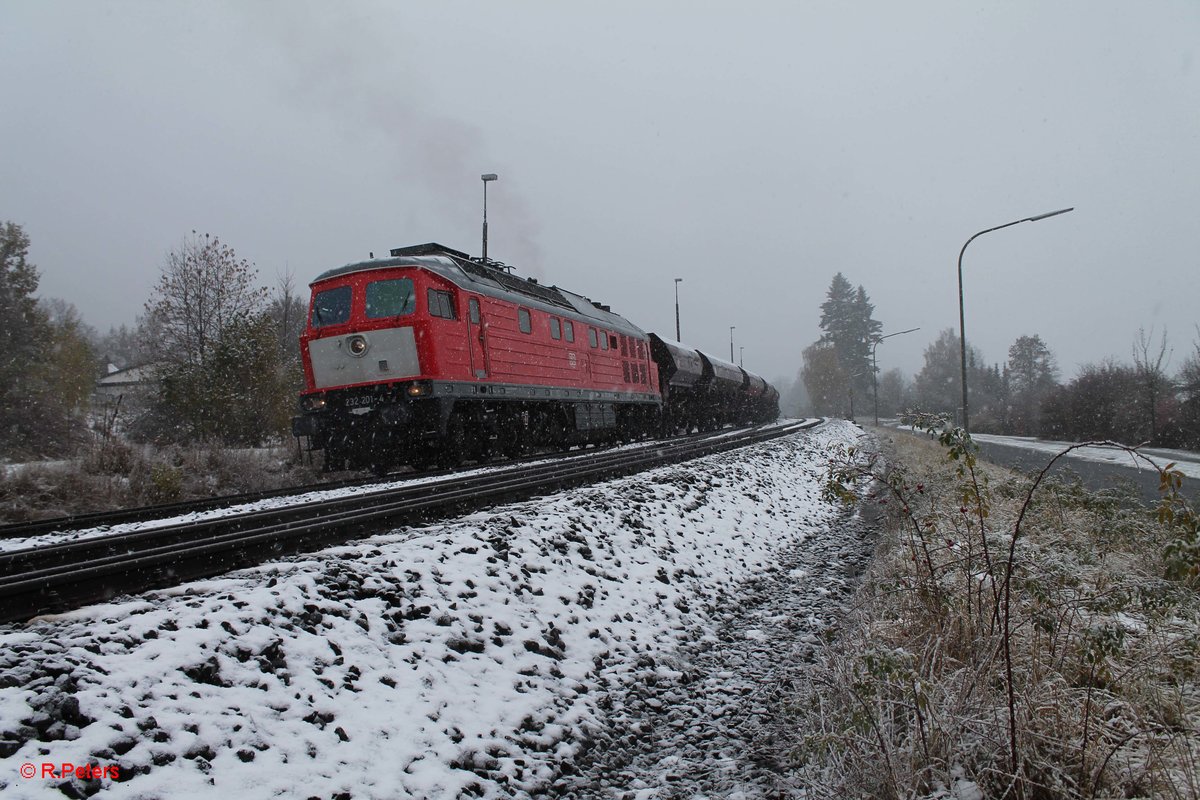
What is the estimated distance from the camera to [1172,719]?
3.02 m

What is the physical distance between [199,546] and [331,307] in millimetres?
7168

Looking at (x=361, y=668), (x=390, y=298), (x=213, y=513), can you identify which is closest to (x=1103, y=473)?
(x=390, y=298)

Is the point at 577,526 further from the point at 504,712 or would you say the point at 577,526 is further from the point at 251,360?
the point at 251,360

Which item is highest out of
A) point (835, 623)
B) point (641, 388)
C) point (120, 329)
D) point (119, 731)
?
point (120, 329)

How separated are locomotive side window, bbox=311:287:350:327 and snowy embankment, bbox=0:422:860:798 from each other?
6.66m

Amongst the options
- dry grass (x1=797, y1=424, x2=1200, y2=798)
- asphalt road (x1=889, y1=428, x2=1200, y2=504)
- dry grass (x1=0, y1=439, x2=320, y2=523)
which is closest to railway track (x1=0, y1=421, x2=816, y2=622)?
dry grass (x1=797, y1=424, x2=1200, y2=798)

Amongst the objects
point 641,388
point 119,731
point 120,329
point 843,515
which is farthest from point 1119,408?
point 120,329

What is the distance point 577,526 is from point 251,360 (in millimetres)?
15762

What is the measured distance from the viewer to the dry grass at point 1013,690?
2.59 meters

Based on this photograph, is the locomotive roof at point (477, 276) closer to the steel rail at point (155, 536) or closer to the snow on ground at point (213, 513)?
the snow on ground at point (213, 513)

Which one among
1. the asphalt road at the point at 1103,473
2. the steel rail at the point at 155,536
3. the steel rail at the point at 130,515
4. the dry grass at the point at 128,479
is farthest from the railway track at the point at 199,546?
the asphalt road at the point at 1103,473

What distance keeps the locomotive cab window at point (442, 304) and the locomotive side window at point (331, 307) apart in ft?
5.04

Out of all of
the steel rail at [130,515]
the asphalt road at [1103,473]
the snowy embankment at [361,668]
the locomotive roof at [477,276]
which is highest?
the locomotive roof at [477,276]

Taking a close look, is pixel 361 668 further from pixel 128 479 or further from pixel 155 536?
pixel 128 479
